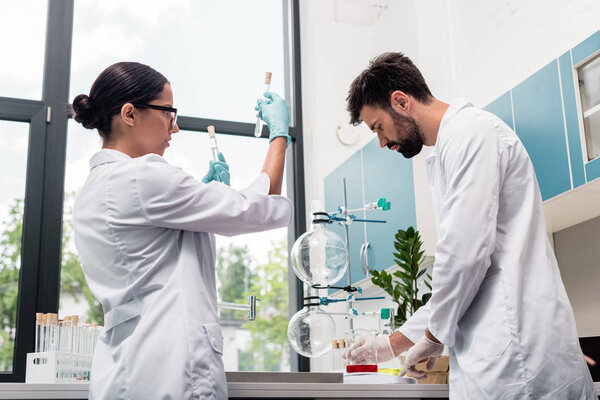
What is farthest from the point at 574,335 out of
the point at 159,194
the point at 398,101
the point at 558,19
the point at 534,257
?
the point at 558,19

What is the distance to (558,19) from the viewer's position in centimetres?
246

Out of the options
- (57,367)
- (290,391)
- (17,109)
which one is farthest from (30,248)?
(290,391)

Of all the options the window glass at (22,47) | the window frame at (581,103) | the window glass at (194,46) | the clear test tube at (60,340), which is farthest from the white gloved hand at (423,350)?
the window glass at (22,47)

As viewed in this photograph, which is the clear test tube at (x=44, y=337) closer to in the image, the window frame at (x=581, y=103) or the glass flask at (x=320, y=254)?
the glass flask at (x=320, y=254)

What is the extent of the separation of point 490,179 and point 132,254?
73 cm

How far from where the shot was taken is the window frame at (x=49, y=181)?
3256mm

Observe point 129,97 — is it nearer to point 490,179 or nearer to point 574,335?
point 490,179

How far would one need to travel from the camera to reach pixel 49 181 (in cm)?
343

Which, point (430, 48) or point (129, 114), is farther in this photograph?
point (430, 48)

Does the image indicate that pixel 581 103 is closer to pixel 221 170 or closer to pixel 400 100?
pixel 400 100

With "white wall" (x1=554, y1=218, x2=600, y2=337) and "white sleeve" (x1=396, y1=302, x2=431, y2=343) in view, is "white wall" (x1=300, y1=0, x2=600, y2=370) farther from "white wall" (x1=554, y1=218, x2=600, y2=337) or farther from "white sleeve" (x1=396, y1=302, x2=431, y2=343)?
"white sleeve" (x1=396, y1=302, x2=431, y2=343)

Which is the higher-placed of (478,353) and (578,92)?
(578,92)

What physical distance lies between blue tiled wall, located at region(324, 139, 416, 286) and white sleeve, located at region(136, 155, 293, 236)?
5.29 feet

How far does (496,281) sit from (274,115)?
659mm
